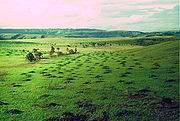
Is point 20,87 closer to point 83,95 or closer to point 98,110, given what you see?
point 83,95

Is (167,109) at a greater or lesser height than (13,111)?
greater

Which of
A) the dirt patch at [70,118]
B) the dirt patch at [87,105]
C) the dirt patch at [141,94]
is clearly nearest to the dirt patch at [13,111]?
the dirt patch at [70,118]

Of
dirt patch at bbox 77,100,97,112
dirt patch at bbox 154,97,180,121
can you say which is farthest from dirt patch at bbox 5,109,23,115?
dirt patch at bbox 154,97,180,121

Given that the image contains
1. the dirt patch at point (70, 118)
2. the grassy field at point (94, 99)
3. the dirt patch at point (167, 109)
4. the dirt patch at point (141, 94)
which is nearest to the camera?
the dirt patch at point (167, 109)

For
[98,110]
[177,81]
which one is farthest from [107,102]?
[177,81]

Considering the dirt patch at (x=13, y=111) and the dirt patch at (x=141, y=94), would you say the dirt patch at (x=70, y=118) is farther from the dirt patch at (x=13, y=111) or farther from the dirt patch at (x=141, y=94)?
the dirt patch at (x=141, y=94)

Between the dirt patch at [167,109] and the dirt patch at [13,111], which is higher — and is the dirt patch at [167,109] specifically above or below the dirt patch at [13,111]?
above

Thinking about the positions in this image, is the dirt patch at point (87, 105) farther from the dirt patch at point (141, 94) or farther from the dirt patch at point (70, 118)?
the dirt patch at point (141, 94)

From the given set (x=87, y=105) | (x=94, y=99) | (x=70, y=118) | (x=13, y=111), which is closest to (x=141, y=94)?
(x=94, y=99)

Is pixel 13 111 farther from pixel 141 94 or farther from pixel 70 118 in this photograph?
pixel 141 94

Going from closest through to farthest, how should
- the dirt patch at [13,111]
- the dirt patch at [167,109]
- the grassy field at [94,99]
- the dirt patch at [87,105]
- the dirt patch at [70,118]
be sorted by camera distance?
the dirt patch at [167,109], the dirt patch at [70,118], the grassy field at [94,99], the dirt patch at [13,111], the dirt patch at [87,105]

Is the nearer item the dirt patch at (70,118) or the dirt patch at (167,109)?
the dirt patch at (167,109)

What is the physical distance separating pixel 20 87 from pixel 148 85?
45.4ft

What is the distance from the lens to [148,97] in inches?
1110
